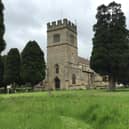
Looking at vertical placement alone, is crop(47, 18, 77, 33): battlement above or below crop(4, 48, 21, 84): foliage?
above

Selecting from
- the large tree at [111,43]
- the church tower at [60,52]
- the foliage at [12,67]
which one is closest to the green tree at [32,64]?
the foliage at [12,67]

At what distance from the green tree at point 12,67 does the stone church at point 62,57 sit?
1374 cm

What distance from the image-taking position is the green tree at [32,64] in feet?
198

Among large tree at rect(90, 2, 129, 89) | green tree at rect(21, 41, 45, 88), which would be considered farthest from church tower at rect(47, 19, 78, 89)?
large tree at rect(90, 2, 129, 89)

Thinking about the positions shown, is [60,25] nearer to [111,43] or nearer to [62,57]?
[62,57]

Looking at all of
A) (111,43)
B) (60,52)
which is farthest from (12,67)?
(111,43)

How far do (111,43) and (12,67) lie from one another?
2668cm

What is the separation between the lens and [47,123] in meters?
10.4

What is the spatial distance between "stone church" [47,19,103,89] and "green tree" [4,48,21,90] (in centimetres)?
1374

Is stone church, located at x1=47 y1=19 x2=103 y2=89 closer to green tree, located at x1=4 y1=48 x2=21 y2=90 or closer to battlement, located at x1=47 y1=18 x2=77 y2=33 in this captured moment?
battlement, located at x1=47 y1=18 x2=77 y2=33

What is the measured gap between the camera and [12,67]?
63656 millimetres

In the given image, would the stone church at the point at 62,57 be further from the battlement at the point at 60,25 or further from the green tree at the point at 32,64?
the green tree at the point at 32,64

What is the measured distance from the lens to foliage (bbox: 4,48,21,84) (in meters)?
62.5

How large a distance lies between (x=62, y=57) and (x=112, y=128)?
68.5m
